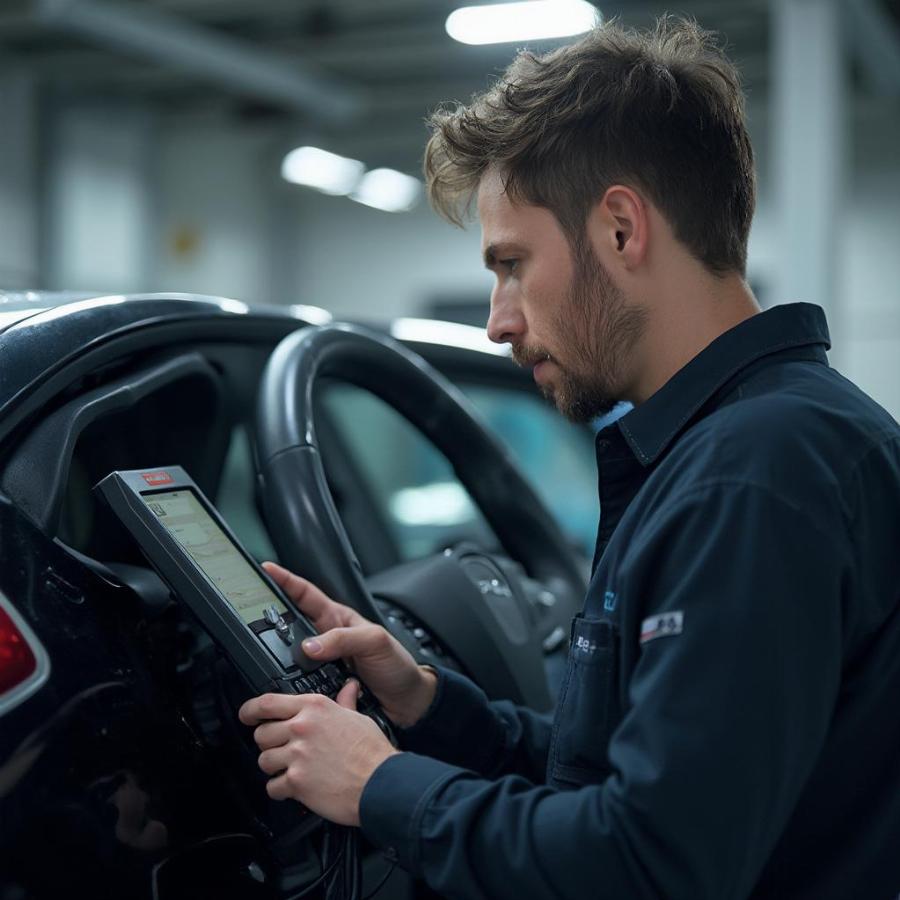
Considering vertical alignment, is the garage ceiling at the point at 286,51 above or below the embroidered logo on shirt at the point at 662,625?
above

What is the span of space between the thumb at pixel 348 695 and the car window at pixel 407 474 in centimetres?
208

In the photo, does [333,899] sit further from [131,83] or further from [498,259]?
[131,83]

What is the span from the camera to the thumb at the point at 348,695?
4.62 ft

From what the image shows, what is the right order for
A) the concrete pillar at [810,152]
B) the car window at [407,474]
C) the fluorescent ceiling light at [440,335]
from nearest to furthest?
the fluorescent ceiling light at [440,335] < the car window at [407,474] < the concrete pillar at [810,152]

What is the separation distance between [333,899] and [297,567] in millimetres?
443

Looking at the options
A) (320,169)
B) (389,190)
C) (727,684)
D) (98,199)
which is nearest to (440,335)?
(727,684)

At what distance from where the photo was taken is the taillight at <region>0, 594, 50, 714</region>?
1.20m

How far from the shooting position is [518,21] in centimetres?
812

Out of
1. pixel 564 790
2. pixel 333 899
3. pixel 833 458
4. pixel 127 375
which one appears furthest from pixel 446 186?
pixel 333 899

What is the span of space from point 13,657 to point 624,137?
79cm

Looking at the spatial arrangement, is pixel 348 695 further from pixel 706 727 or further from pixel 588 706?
pixel 706 727

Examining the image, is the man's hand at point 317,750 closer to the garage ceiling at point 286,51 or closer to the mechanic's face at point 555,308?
the mechanic's face at point 555,308

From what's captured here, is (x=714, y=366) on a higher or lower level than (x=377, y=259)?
higher

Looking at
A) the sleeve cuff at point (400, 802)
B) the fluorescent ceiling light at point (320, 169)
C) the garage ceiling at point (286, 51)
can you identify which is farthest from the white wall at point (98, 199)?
the sleeve cuff at point (400, 802)
